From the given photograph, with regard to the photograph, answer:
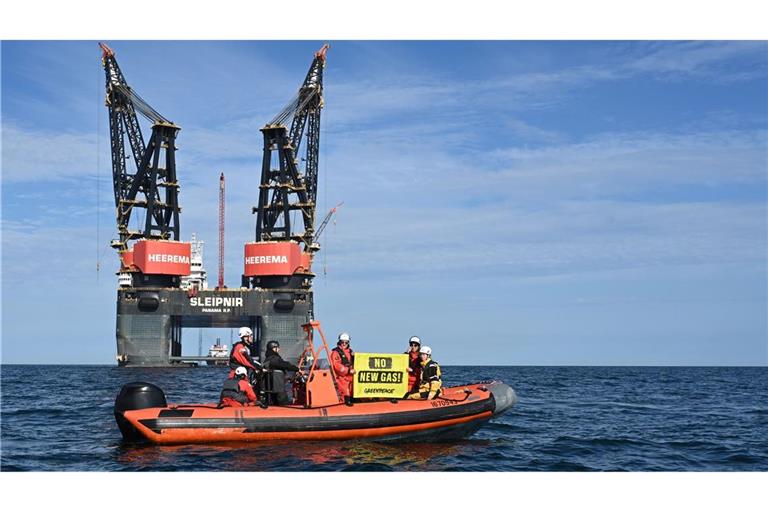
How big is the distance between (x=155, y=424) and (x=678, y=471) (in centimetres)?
1104

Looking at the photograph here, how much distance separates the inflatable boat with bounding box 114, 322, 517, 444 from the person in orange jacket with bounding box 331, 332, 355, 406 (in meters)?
0.15

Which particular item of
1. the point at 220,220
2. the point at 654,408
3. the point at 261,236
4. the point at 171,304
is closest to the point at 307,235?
the point at 261,236

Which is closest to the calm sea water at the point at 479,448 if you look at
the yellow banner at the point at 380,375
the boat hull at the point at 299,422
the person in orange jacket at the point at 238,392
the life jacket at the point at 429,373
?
the boat hull at the point at 299,422

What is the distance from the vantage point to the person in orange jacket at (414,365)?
1898 centimetres

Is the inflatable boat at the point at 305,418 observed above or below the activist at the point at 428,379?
below

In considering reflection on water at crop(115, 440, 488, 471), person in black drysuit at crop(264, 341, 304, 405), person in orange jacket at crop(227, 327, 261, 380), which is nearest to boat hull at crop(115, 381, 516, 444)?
reflection on water at crop(115, 440, 488, 471)

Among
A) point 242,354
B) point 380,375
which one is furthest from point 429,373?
point 242,354

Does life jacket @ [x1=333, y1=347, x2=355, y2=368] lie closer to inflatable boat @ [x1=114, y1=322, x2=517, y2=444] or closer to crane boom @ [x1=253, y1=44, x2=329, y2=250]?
inflatable boat @ [x1=114, y1=322, x2=517, y2=444]

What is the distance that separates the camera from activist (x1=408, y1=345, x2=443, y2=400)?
1850cm

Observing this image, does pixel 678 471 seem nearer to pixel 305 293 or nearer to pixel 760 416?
pixel 760 416

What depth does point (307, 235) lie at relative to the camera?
7650 centimetres

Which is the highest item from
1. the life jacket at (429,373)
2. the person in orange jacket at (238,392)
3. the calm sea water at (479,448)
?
the life jacket at (429,373)

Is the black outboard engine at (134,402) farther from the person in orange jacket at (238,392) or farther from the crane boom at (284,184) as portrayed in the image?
the crane boom at (284,184)

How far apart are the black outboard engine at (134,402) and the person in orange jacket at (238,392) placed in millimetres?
1456
